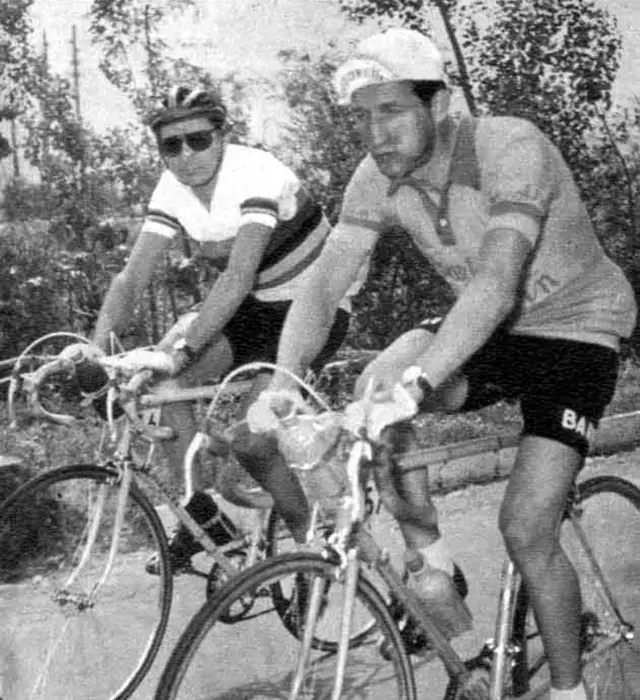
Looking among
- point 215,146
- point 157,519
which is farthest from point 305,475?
point 215,146

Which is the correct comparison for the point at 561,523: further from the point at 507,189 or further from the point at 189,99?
the point at 189,99

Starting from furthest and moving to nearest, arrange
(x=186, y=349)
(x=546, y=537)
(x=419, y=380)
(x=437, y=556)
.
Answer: (x=186, y=349) < (x=437, y=556) < (x=546, y=537) < (x=419, y=380)

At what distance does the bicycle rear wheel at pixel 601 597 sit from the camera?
343cm

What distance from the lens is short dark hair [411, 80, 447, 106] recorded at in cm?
314

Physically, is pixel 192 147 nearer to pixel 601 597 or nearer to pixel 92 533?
pixel 92 533

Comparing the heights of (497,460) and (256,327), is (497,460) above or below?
below

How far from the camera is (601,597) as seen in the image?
3549 mm

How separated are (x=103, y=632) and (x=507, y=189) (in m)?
1.91

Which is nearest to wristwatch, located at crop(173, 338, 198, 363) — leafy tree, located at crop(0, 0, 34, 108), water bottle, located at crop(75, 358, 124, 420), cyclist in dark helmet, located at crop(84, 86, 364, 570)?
cyclist in dark helmet, located at crop(84, 86, 364, 570)

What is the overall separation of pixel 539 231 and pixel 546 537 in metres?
0.69

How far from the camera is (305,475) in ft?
9.37

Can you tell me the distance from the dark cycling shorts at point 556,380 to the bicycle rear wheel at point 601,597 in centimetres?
33

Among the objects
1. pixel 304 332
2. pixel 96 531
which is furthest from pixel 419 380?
pixel 96 531

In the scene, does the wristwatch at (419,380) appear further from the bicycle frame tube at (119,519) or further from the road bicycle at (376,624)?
the bicycle frame tube at (119,519)
